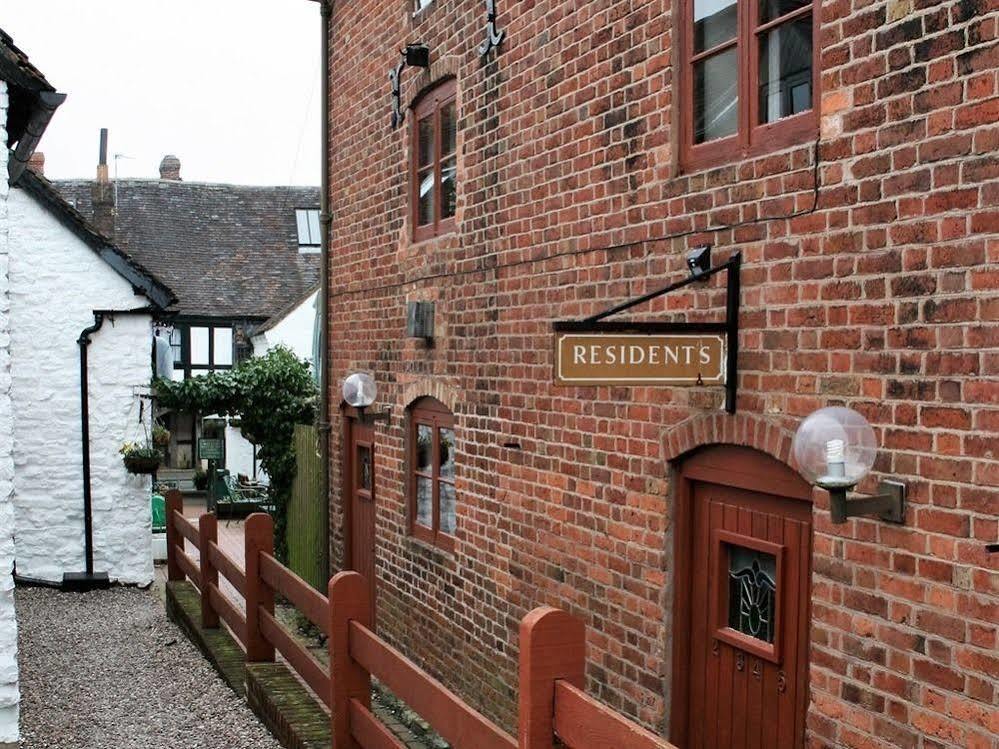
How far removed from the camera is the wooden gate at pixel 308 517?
Answer: 11.8 m

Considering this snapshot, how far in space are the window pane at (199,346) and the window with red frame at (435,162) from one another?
20.7 meters

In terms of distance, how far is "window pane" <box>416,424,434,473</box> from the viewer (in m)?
9.06

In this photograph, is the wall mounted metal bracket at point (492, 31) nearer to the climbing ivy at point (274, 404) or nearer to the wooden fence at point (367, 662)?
the wooden fence at point (367, 662)

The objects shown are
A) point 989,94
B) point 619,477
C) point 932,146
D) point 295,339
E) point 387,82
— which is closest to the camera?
point 989,94

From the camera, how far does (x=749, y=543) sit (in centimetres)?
522

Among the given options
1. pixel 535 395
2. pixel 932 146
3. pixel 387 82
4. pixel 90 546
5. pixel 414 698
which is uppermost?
pixel 387 82

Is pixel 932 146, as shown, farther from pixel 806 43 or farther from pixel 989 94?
pixel 806 43

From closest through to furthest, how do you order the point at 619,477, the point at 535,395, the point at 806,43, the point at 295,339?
the point at 806,43 < the point at 619,477 < the point at 535,395 < the point at 295,339

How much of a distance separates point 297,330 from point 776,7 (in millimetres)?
23534

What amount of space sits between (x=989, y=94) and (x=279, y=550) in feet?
36.3

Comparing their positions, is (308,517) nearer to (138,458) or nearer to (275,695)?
(138,458)

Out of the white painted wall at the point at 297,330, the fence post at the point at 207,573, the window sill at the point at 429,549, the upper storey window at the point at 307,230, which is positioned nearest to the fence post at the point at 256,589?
the window sill at the point at 429,549

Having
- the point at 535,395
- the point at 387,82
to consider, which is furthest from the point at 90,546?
the point at 535,395

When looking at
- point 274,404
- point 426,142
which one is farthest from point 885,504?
point 274,404
